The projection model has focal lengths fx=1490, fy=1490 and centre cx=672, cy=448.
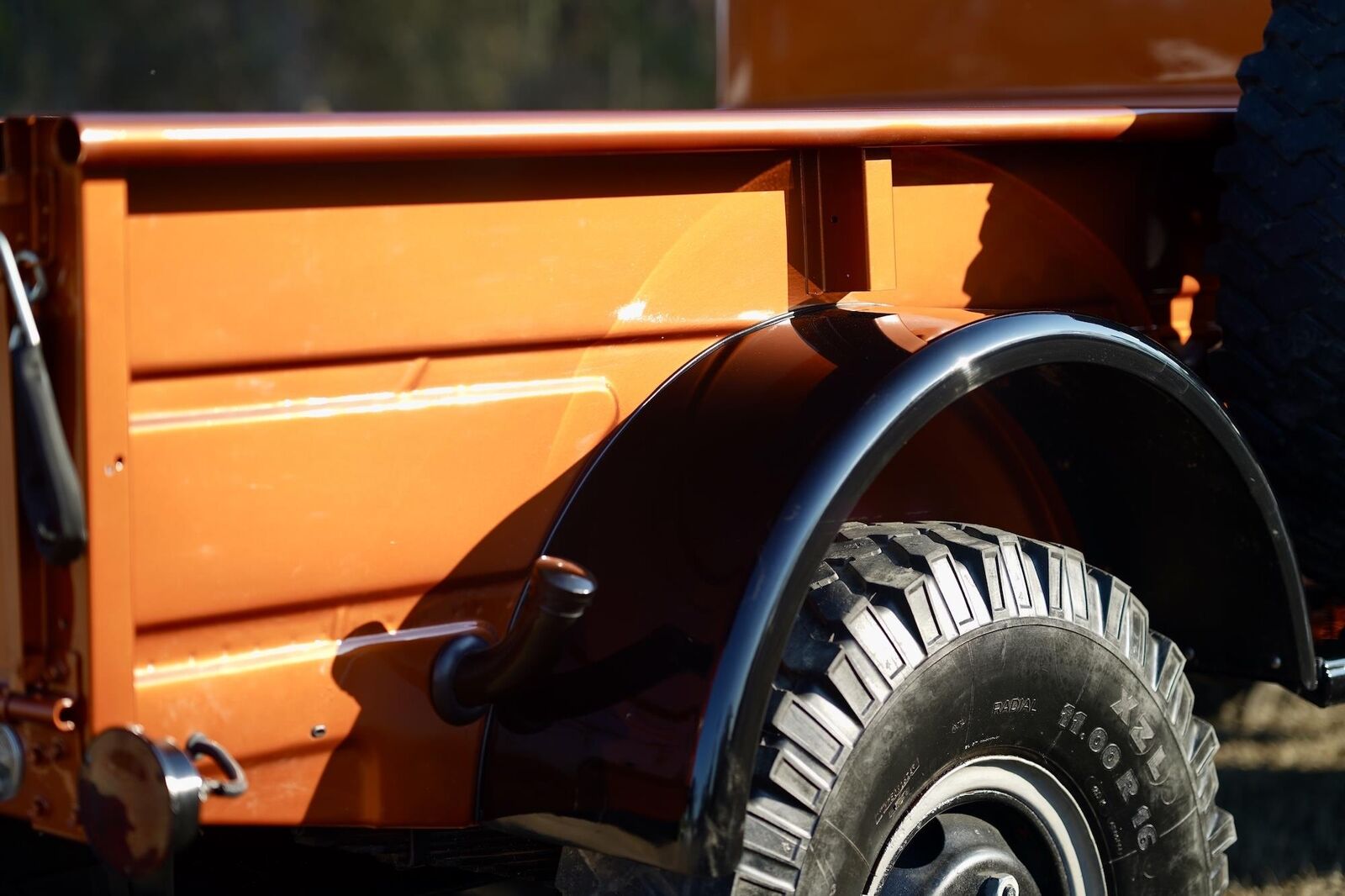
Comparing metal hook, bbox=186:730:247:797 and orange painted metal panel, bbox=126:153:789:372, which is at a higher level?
orange painted metal panel, bbox=126:153:789:372

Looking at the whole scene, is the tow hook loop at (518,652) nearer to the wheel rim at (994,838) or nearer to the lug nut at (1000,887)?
the wheel rim at (994,838)

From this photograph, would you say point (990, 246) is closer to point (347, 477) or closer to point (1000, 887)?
point (1000, 887)

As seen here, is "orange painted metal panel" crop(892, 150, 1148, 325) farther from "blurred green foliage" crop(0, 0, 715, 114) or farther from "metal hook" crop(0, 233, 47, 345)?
"blurred green foliage" crop(0, 0, 715, 114)

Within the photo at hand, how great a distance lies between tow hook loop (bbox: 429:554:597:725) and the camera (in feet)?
A: 4.99

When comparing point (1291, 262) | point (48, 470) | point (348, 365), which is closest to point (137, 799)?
point (48, 470)

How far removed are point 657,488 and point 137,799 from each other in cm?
66

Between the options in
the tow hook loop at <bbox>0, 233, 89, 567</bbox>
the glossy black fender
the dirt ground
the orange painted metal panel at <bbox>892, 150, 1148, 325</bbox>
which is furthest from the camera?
the dirt ground

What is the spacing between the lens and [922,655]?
1766 mm

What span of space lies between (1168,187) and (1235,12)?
0.94 m

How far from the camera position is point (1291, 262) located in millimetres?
2170

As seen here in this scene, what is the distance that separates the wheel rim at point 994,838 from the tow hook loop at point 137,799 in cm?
82

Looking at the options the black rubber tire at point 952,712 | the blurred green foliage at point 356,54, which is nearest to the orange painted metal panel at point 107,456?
the black rubber tire at point 952,712

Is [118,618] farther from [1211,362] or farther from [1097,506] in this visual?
[1211,362]

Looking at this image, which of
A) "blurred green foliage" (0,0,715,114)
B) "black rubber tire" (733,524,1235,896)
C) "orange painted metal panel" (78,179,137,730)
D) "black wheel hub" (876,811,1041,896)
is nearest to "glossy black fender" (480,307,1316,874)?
"black rubber tire" (733,524,1235,896)
